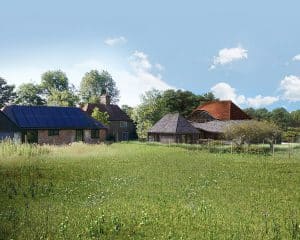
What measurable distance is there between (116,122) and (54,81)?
1391 inches

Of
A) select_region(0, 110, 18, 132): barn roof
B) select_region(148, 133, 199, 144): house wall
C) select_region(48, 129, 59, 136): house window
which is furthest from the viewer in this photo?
select_region(148, 133, 199, 144): house wall

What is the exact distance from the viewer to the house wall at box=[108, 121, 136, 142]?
7924 centimetres

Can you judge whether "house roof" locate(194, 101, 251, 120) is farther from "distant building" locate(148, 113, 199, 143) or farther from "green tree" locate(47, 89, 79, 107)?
"green tree" locate(47, 89, 79, 107)

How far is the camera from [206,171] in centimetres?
2241

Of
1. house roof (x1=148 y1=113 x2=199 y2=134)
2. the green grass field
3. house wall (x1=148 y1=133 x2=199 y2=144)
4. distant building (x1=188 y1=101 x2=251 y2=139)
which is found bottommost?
the green grass field

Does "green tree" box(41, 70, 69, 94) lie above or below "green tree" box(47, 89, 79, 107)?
above

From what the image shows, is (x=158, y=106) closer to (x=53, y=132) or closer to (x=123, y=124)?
(x=123, y=124)

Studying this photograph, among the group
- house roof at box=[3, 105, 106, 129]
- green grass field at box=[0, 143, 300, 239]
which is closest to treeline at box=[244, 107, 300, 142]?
house roof at box=[3, 105, 106, 129]

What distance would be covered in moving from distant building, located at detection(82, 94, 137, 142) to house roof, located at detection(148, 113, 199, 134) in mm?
14749

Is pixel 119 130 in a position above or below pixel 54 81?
below

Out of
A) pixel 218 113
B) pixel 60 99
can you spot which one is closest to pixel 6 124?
pixel 60 99

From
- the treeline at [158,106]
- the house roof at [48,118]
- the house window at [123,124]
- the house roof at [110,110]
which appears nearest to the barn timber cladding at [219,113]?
the treeline at [158,106]

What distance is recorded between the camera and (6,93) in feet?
310

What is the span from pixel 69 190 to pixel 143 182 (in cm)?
364
